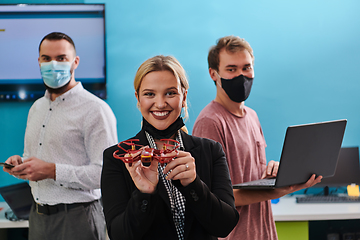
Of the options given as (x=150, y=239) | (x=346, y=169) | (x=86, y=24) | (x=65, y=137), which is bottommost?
(x=346, y=169)

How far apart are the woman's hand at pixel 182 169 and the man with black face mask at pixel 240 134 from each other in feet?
1.99

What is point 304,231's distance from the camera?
8.75ft

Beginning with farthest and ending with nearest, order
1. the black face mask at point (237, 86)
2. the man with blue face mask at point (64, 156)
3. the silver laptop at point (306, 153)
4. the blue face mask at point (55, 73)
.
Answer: the blue face mask at point (55, 73)
the man with blue face mask at point (64, 156)
the black face mask at point (237, 86)
the silver laptop at point (306, 153)

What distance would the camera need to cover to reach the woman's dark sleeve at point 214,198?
0.95m

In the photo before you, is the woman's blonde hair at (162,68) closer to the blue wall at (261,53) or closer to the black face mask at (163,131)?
the black face mask at (163,131)

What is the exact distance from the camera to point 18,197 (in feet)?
8.36

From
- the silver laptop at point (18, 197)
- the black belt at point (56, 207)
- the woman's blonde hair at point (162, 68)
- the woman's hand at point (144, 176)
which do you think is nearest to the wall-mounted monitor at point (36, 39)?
the silver laptop at point (18, 197)

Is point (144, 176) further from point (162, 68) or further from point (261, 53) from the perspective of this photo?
point (261, 53)

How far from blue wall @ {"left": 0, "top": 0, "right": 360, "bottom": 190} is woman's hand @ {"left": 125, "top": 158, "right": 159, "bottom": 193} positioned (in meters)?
2.20

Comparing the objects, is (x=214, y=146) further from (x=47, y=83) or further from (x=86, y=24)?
(x=86, y=24)

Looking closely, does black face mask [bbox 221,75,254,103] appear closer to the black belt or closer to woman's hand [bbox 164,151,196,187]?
woman's hand [bbox 164,151,196,187]

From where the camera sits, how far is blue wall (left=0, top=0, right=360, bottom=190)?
3.14 meters

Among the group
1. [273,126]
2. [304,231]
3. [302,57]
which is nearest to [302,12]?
[302,57]

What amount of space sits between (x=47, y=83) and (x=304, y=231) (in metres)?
2.13
